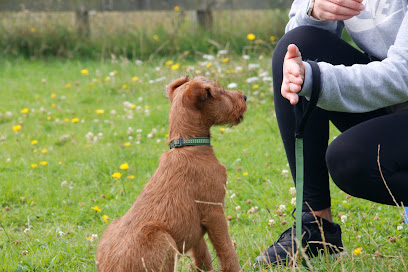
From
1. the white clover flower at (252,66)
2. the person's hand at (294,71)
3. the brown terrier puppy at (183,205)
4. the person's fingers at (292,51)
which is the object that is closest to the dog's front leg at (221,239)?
the brown terrier puppy at (183,205)

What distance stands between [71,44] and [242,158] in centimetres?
505

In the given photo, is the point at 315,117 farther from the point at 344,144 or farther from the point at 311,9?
the point at 311,9

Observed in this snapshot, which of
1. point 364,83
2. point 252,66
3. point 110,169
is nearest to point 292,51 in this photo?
point 364,83

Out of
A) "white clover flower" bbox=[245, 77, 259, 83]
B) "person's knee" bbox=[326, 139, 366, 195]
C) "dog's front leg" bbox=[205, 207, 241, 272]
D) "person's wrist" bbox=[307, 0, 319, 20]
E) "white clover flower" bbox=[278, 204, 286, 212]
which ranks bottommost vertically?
"white clover flower" bbox=[245, 77, 259, 83]

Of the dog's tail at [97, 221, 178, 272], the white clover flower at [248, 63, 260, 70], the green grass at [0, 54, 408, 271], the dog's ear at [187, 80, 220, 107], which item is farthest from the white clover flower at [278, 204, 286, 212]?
the white clover flower at [248, 63, 260, 70]

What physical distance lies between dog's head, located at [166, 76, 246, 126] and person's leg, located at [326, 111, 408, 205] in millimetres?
493

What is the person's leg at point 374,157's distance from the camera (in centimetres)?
223

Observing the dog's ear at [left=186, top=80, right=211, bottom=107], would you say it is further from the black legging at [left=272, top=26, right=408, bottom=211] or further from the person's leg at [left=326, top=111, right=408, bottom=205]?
the person's leg at [left=326, top=111, right=408, bottom=205]

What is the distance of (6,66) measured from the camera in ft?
25.7

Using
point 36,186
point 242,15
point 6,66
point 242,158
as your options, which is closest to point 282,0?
point 242,15

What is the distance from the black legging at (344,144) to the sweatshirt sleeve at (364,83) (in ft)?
0.60

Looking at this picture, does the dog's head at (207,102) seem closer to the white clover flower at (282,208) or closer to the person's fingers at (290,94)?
the person's fingers at (290,94)

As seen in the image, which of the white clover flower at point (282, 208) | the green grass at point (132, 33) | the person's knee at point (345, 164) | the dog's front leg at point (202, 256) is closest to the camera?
the person's knee at point (345, 164)

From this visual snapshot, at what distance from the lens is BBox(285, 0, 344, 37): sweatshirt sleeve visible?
8.59ft
